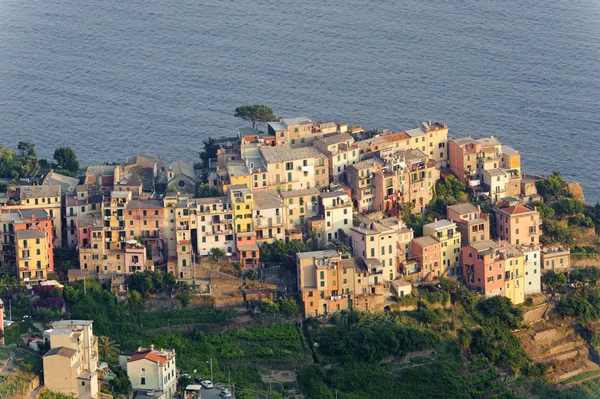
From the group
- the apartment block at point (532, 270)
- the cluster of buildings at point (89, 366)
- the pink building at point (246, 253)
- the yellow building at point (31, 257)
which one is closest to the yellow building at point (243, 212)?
the pink building at point (246, 253)

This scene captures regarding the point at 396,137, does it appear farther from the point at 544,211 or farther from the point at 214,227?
the point at 214,227

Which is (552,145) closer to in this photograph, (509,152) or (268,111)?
(509,152)

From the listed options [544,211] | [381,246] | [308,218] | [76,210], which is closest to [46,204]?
[76,210]

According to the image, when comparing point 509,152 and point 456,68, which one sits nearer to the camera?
point 509,152

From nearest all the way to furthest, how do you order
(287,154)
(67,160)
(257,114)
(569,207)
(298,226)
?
1. (298,226)
2. (287,154)
3. (569,207)
4. (67,160)
5. (257,114)

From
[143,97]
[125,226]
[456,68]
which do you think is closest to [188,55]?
[143,97]

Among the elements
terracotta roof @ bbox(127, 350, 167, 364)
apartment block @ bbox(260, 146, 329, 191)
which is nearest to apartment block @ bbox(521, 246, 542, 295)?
apartment block @ bbox(260, 146, 329, 191)
